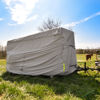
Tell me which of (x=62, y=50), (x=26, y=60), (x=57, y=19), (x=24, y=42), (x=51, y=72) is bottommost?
(x=51, y=72)

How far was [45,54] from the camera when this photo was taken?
3.27m

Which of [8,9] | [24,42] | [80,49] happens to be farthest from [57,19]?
[24,42]

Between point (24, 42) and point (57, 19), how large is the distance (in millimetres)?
18102

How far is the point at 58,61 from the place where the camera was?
9.82ft

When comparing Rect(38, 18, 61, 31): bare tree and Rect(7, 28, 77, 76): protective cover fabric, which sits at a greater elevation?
Rect(38, 18, 61, 31): bare tree

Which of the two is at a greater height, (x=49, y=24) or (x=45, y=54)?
(x=49, y=24)

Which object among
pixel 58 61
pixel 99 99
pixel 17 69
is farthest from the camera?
pixel 17 69

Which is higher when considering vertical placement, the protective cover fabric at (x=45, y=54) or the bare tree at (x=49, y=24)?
the bare tree at (x=49, y=24)

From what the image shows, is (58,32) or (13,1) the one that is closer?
(58,32)

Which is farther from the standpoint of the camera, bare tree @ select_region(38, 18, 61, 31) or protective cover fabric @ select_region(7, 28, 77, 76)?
bare tree @ select_region(38, 18, 61, 31)

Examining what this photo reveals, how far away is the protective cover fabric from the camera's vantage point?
303 centimetres

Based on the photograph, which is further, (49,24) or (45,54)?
(49,24)

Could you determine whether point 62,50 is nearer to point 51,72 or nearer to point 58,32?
point 58,32

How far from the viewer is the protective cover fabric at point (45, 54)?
3.03 metres
